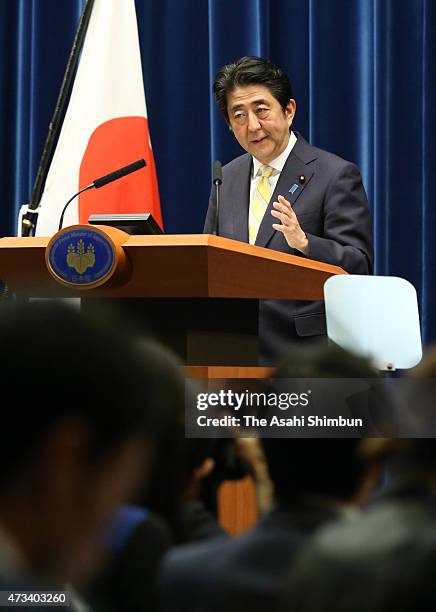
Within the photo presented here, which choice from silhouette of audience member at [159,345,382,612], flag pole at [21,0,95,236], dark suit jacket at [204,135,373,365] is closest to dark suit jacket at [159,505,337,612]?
silhouette of audience member at [159,345,382,612]

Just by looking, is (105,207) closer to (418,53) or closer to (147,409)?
(418,53)

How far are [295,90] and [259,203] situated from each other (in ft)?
4.10

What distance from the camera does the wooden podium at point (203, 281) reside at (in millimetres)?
1193

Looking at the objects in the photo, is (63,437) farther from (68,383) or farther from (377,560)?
(377,560)

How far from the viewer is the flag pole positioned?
2.36 m

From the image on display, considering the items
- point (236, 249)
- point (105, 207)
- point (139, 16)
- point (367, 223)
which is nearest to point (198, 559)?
point (236, 249)

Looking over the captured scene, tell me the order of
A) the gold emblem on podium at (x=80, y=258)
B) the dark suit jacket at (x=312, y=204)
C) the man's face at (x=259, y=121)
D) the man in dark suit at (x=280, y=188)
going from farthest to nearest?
the man's face at (x=259, y=121) → the dark suit jacket at (x=312, y=204) → the man in dark suit at (x=280, y=188) → the gold emblem on podium at (x=80, y=258)

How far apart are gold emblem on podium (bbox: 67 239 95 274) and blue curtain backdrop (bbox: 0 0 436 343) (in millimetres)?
1997

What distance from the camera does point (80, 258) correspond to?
119 centimetres

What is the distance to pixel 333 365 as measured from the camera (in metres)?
0.42

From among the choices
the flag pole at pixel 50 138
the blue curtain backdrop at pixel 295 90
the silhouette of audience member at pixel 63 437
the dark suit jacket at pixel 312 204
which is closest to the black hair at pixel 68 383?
the silhouette of audience member at pixel 63 437

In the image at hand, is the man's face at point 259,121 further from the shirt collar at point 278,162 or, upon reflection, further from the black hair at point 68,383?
the black hair at point 68,383

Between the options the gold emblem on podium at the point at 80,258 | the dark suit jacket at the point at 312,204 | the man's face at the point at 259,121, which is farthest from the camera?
the man's face at the point at 259,121

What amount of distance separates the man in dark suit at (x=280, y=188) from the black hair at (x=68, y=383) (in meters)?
1.30
